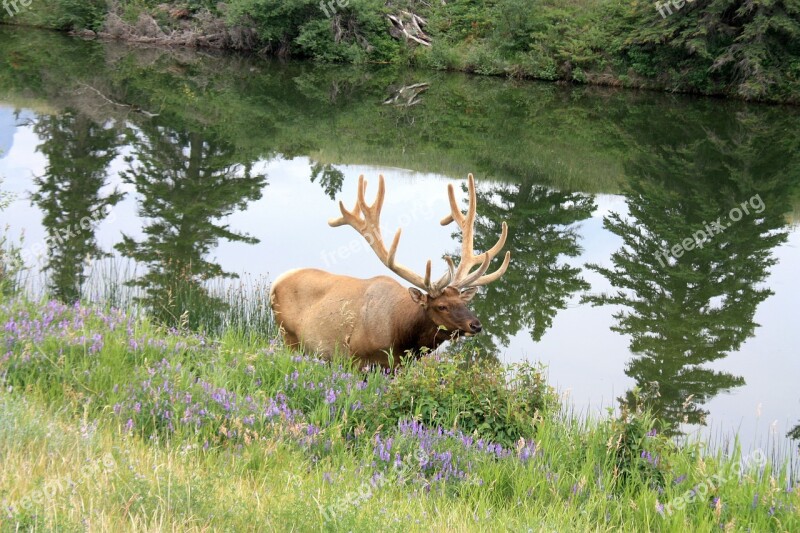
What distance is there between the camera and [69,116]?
76.5 ft

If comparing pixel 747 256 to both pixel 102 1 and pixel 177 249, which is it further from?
pixel 102 1

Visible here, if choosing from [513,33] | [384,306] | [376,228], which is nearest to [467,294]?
[384,306]

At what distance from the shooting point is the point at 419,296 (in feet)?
26.6

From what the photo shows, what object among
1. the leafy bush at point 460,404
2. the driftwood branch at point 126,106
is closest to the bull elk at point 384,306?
the leafy bush at point 460,404

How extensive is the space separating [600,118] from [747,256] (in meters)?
16.3

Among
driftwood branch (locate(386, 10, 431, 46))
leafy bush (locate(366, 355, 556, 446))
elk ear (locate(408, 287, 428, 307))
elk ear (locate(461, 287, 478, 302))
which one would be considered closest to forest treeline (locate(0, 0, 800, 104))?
driftwood branch (locate(386, 10, 431, 46))

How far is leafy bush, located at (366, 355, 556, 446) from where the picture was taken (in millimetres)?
6324

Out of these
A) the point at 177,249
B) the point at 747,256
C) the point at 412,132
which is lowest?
the point at 177,249

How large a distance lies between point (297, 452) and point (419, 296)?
2.97m

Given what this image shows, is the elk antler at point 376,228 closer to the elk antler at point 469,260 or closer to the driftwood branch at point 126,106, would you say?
the elk antler at point 469,260

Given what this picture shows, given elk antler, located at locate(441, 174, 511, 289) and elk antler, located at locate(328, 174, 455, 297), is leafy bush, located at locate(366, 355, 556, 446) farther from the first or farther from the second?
elk antler, located at locate(328, 174, 455, 297)

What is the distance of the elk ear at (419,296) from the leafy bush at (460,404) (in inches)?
56.4

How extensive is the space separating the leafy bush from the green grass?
2 centimetres

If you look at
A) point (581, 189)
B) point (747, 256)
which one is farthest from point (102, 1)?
point (747, 256)
